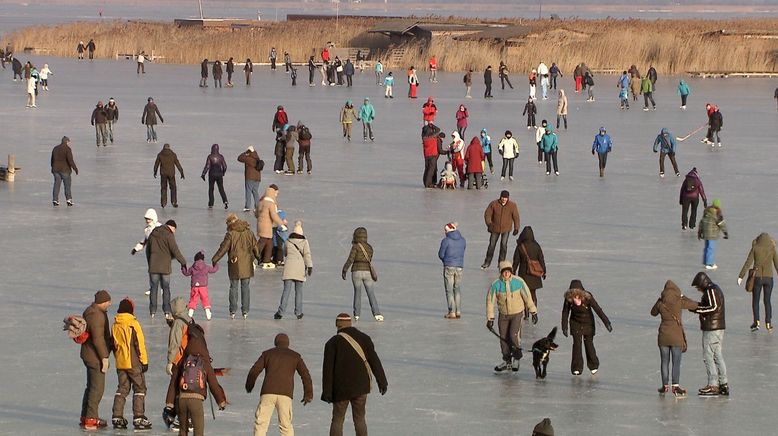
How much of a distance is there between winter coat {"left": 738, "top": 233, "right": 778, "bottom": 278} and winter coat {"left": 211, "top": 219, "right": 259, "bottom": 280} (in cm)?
515

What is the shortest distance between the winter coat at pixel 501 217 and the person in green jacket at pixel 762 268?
4105 mm

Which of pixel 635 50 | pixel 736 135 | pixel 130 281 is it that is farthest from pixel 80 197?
pixel 635 50

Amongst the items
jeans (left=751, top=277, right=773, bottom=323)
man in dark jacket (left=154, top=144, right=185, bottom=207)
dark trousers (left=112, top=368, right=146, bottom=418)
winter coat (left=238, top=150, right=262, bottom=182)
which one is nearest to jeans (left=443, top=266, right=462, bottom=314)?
jeans (left=751, top=277, right=773, bottom=323)

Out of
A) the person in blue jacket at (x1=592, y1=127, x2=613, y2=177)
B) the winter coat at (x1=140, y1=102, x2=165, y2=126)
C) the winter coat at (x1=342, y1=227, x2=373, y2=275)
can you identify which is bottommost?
the winter coat at (x1=342, y1=227, x2=373, y2=275)

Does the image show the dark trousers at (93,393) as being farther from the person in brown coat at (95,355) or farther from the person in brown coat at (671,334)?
the person in brown coat at (671,334)

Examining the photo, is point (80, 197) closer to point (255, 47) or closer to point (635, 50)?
point (635, 50)

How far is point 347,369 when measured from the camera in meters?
10.9

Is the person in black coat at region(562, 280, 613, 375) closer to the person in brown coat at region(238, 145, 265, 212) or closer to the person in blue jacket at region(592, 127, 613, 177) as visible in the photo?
the person in brown coat at region(238, 145, 265, 212)

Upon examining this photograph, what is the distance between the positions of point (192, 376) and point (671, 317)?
Result: 444cm

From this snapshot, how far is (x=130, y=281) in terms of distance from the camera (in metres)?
18.2

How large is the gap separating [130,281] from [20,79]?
45099 millimetres

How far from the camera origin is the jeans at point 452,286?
52.7 ft

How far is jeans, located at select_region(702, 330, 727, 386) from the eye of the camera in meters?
13.0

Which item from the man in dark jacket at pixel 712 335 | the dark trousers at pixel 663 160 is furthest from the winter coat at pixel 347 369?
the dark trousers at pixel 663 160
